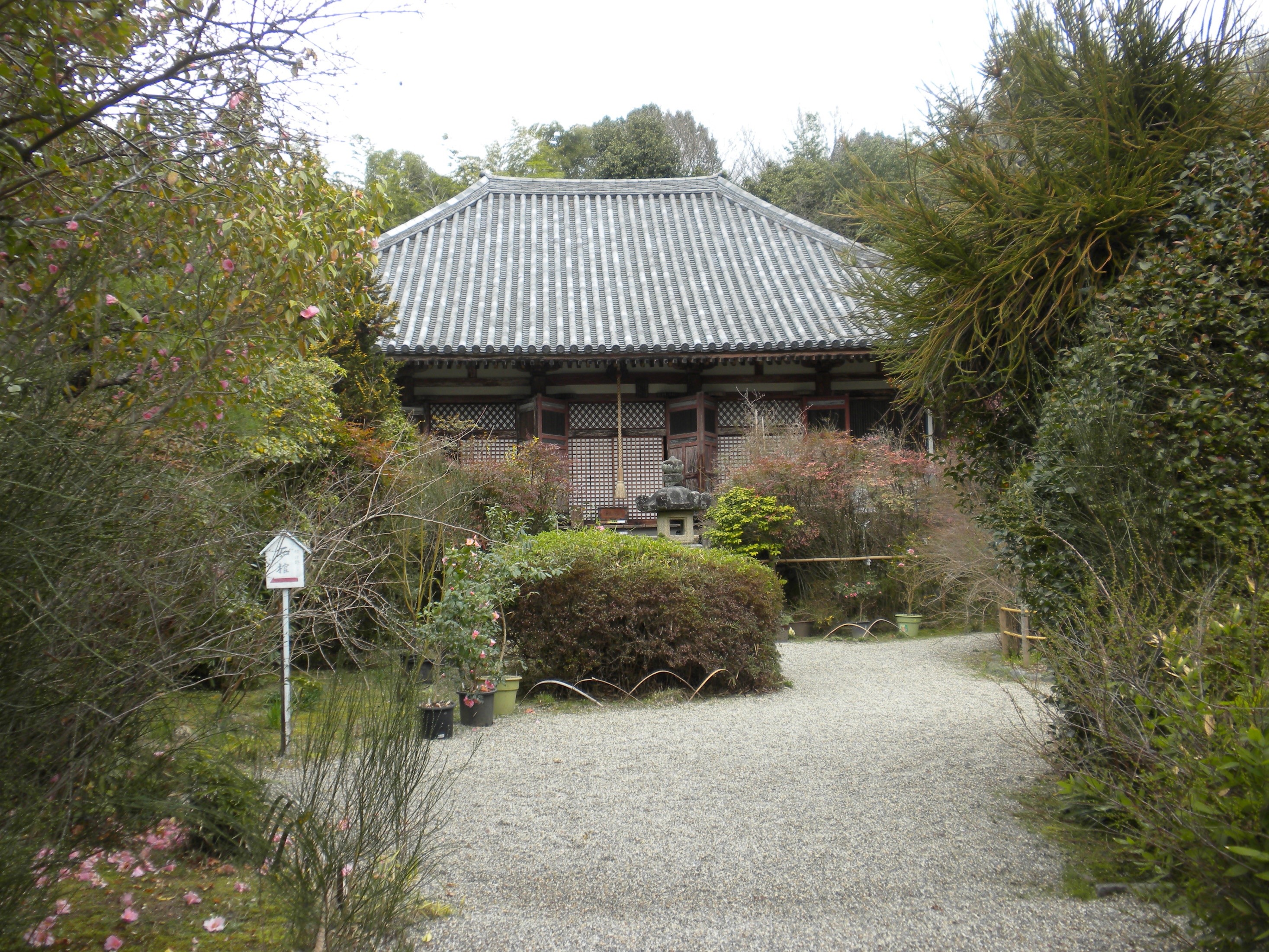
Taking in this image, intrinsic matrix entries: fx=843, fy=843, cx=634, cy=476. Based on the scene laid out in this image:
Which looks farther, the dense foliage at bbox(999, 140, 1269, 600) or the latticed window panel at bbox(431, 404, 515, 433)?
the latticed window panel at bbox(431, 404, 515, 433)

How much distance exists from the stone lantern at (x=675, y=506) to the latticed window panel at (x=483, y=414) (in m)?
3.57

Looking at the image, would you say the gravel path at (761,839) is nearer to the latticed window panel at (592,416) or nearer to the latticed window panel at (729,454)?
the latticed window panel at (729,454)

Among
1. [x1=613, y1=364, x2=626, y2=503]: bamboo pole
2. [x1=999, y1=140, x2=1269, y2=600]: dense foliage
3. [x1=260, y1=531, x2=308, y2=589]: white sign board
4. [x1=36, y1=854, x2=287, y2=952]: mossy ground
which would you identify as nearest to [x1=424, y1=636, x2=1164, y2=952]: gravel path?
[x1=36, y1=854, x2=287, y2=952]: mossy ground

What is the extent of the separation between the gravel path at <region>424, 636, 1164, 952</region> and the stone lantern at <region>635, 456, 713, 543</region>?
390 centimetres

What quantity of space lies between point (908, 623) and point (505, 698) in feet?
19.0

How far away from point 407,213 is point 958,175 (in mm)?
21370

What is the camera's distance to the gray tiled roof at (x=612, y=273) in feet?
41.3

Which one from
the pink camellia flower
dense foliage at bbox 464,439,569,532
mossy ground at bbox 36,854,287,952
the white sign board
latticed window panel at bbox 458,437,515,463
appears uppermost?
latticed window panel at bbox 458,437,515,463

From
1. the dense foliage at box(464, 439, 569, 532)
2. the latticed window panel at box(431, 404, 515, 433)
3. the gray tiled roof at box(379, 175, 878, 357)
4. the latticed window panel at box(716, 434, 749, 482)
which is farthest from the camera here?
the latticed window panel at box(431, 404, 515, 433)

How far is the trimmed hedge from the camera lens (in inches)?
265

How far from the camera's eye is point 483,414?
13250 millimetres

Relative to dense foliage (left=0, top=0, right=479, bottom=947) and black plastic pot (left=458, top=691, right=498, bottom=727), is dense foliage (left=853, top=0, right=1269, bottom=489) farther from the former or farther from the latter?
black plastic pot (left=458, top=691, right=498, bottom=727)

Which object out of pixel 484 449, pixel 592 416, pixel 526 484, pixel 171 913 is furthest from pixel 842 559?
pixel 171 913

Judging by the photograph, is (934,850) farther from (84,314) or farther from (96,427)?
(84,314)
